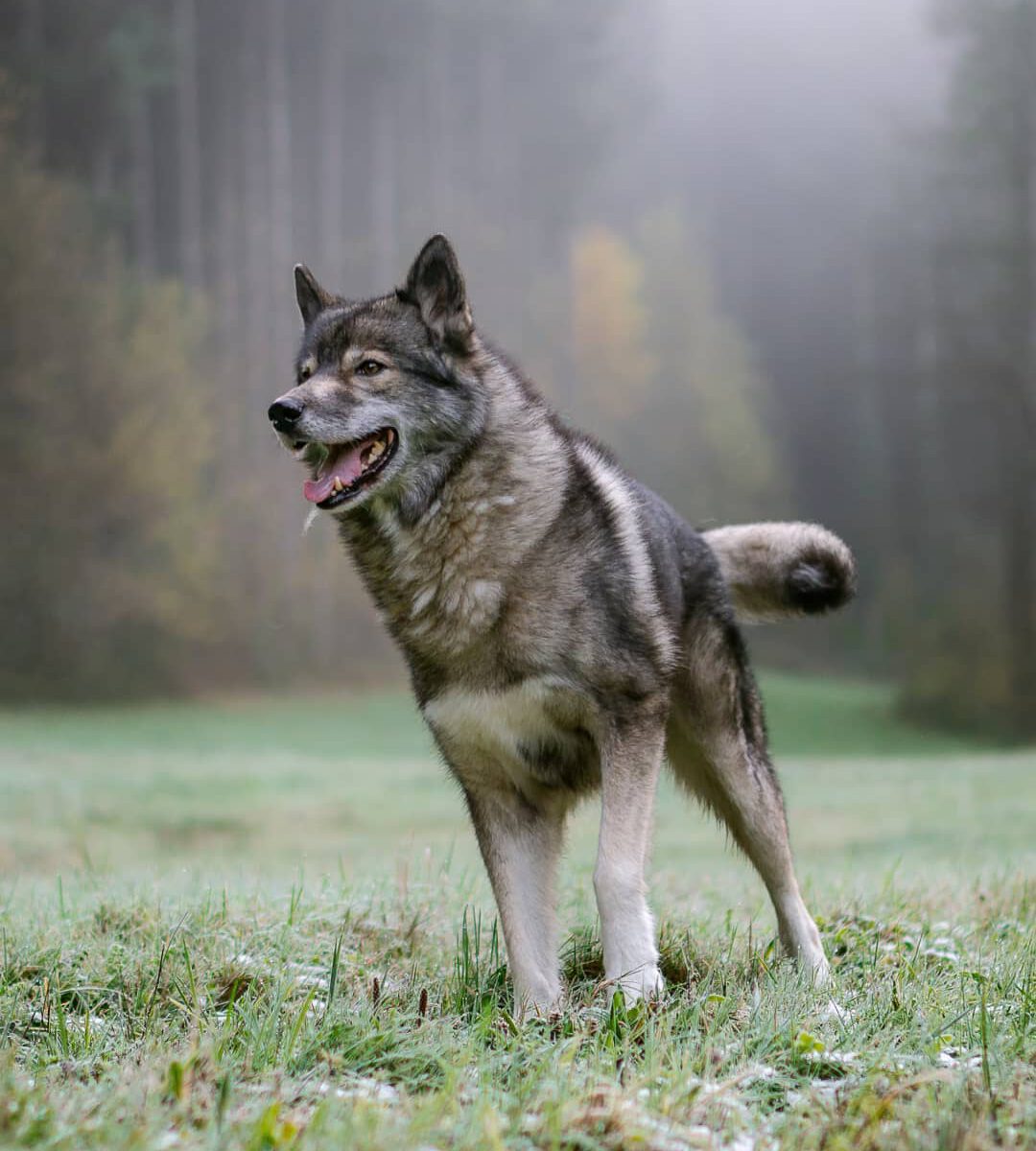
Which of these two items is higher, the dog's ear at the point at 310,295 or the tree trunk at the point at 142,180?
the tree trunk at the point at 142,180

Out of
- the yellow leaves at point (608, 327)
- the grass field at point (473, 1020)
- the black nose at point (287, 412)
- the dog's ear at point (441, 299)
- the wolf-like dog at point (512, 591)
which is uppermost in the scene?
the yellow leaves at point (608, 327)

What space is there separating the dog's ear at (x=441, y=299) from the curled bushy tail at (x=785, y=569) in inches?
48.9

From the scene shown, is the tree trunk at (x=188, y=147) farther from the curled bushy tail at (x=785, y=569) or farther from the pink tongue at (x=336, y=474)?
the pink tongue at (x=336, y=474)

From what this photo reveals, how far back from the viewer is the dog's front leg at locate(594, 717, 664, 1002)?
323 centimetres

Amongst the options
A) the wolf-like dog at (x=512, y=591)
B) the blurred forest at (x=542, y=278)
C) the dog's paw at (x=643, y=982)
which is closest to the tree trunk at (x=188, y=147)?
the blurred forest at (x=542, y=278)

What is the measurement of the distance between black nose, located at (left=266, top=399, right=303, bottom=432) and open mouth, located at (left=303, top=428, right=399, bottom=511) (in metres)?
0.19

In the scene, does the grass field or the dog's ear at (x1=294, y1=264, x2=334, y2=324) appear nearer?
the grass field

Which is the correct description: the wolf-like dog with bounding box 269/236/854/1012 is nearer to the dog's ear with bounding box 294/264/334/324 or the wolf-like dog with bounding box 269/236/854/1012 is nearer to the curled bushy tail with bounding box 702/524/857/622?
the dog's ear with bounding box 294/264/334/324

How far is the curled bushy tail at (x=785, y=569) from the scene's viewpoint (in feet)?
14.5

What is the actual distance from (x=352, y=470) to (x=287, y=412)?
0.83 ft

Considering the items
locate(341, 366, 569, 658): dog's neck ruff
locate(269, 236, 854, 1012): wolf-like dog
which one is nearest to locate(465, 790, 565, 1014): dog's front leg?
locate(269, 236, 854, 1012): wolf-like dog

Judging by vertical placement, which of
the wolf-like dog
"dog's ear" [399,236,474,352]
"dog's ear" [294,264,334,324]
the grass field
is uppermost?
"dog's ear" [294,264,334,324]

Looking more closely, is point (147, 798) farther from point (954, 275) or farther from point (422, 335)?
point (954, 275)

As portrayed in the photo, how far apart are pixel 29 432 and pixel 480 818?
15781mm
